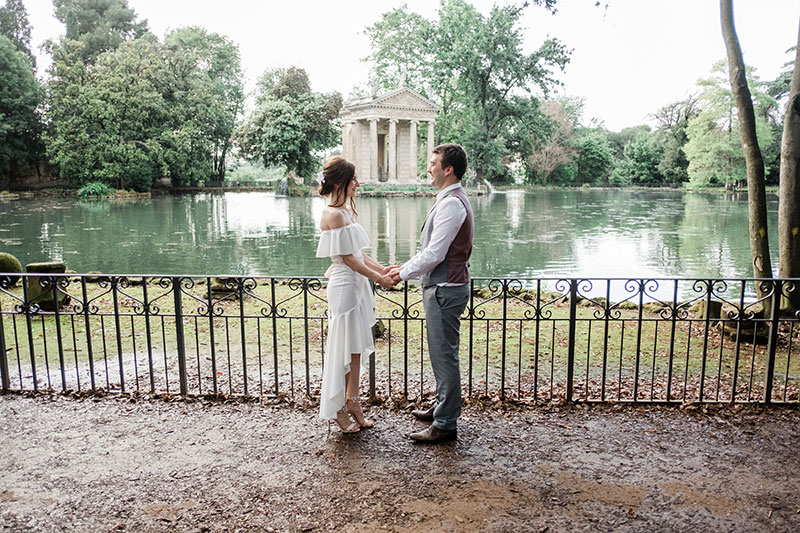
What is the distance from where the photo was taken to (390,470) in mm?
3861

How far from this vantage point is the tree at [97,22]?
55.5 m

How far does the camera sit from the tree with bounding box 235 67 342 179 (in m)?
51.2

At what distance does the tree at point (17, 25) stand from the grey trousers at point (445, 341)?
62.2 m

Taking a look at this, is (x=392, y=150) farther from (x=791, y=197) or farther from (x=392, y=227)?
(x=791, y=197)

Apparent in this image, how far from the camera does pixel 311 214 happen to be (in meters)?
32.3

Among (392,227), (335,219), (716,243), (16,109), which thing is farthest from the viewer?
(16,109)

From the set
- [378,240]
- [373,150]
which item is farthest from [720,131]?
[378,240]

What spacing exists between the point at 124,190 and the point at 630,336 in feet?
151

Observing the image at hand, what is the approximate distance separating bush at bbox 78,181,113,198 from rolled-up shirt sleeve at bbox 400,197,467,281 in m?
45.4

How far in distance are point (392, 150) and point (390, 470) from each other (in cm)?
4937

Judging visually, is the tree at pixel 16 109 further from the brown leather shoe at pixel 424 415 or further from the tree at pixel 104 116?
the brown leather shoe at pixel 424 415

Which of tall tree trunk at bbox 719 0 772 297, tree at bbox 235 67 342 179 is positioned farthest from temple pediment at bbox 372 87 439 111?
tall tree trunk at bbox 719 0 772 297

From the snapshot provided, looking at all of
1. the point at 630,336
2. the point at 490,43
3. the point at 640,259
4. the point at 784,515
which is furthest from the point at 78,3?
the point at 784,515

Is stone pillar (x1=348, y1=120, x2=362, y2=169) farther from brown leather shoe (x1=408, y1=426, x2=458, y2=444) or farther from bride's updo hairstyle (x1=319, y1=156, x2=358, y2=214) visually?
brown leather shoe (x1=408, y1=426, x2=458, y2=444)
